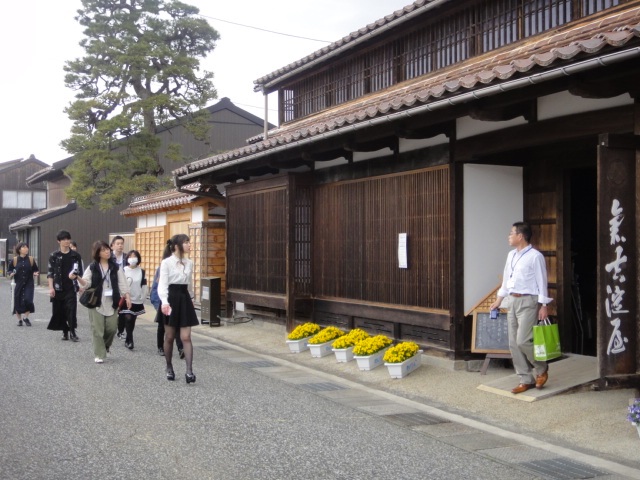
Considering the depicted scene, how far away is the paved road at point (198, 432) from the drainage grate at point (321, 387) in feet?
0.31

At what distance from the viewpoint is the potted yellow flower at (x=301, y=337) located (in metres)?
12.3

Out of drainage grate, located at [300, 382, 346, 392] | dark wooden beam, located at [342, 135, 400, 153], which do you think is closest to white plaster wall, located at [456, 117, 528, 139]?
dark wooden beam, located at [342, 135, 400, 153]

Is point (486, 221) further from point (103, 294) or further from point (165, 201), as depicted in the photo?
point (165, 201)

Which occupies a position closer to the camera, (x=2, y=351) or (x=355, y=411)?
(x=355, y=411)

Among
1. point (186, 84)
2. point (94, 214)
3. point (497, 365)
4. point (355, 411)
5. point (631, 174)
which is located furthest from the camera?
point (94, 214)

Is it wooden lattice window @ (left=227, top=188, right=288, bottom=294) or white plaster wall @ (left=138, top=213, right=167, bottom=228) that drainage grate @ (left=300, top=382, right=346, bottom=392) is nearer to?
wooden lattice window @ (left=227, top=188, right=288, bottom=294)

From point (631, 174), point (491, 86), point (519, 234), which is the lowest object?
point (519, 234)

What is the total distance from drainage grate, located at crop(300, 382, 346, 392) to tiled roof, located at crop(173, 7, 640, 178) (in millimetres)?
3484

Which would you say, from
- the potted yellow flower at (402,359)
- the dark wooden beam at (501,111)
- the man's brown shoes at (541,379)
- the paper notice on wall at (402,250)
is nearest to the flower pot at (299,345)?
the paper notice on wall at (402,250)

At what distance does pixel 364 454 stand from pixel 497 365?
419cm

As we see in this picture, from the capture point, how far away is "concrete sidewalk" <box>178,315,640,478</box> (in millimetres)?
6445

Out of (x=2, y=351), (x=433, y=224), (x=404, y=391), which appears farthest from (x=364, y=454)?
(x=2, y=351)

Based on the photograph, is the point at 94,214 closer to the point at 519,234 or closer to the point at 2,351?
the point at 2,351

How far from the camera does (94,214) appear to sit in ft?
125
